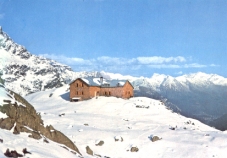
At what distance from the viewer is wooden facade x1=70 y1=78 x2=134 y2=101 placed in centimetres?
9469

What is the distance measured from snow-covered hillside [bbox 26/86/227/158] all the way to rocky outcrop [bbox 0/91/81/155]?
17.8 ft

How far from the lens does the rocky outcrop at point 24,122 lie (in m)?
32.4

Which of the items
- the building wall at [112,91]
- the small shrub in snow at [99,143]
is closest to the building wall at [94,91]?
the building wall at [112,91]

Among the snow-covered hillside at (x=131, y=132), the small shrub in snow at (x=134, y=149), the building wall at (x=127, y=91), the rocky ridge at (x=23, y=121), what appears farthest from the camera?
the building wall at (x=127, y=91)

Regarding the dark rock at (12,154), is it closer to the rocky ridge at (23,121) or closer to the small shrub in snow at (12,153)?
the small shrub in snow at (12,153)

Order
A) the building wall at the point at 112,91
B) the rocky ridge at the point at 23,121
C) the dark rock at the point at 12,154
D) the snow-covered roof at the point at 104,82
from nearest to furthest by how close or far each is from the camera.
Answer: the dark rock at the point at 12,154
the rocky ridge at the point at 23,121
the snow-covered roof at the point at 104,82
the building wall at the point at 112,91

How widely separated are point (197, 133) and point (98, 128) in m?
17.8

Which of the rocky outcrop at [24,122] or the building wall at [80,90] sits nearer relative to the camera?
the rocky outcrop at [24,122]

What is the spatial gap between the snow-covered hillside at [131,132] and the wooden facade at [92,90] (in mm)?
9618

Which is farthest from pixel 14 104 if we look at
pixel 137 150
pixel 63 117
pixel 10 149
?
→ pixel 63 117

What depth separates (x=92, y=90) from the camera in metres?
95.2

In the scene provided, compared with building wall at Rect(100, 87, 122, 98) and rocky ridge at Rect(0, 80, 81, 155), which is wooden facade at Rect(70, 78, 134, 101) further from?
rocky ridge at Rect(0, 80, 81, 155)

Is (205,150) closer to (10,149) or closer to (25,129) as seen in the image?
(25,129)

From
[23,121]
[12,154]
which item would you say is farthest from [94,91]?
[12,154]
